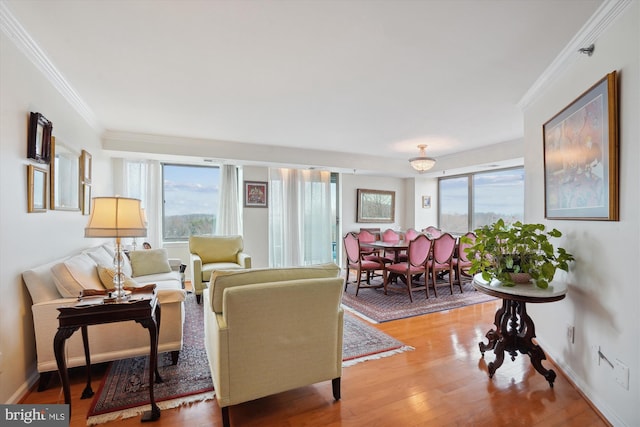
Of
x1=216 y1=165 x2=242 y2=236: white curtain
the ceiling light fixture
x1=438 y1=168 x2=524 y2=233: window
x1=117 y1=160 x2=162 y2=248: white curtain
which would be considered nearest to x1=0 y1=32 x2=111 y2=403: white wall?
x1=117 y1=160 x2=162 y2=248: white curtain

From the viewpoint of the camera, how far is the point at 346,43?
2.18 m

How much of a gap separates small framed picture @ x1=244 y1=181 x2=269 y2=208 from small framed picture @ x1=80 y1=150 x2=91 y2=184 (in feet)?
8.20

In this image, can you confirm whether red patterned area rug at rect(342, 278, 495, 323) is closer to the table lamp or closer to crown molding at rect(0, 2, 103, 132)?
the table lamp

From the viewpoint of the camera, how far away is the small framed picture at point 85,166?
11.3ft

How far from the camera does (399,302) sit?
424 centimetres

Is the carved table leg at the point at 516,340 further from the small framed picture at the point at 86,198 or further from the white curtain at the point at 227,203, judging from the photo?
the white curtain at the point at 227,203

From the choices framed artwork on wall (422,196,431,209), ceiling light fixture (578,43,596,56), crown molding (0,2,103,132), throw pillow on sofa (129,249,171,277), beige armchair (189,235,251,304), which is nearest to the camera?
crown molding (0,2,103,132)

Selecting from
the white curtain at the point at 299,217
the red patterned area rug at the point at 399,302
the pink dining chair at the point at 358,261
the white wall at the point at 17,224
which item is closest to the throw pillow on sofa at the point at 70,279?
the white wall at the point at 17,224

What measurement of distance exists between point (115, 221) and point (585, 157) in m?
3.12

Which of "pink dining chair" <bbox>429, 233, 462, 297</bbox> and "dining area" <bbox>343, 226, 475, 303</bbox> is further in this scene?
"pink dining chair" <bbox>429, 233, 462, 297</bbox>

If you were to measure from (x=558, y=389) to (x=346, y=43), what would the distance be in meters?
2.88

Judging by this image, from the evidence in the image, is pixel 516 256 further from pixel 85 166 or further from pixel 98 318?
pixel 85 166

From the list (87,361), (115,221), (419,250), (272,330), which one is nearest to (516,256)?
(272,330)

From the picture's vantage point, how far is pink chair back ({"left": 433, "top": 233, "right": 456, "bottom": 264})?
180 inches
